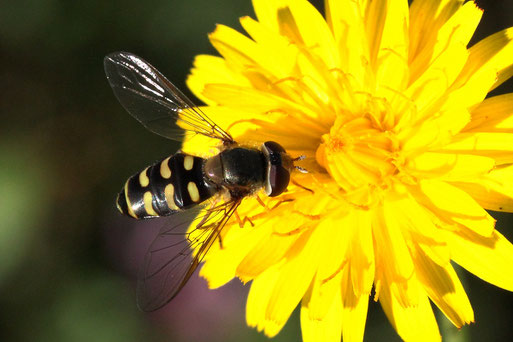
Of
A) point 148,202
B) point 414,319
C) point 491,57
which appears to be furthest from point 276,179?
point 491,57

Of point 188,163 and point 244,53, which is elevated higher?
point 244,53

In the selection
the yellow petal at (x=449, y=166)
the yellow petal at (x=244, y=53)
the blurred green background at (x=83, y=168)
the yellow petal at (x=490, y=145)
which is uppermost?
the yellow petal at (x=244, y=53)

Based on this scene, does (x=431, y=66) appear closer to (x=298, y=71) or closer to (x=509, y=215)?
(x=298, y=71)

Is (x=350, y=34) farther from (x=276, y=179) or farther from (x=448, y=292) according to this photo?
(x=448, y=292)

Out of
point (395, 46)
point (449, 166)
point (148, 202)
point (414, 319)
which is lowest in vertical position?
point (414, 319)

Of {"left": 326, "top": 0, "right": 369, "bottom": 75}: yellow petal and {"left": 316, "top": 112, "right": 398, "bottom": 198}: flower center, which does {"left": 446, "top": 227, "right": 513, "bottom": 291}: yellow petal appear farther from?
{"left": 326, "top": 0, "right": 369, "bottom": 75}: yellow petal

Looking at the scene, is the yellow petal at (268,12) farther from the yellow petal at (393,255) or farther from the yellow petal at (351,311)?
the yellow petal at (351,311)

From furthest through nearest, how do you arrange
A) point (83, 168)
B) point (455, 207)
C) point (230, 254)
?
1. point (83, 168)
2. point (230, 254)
3. point (455, 207)

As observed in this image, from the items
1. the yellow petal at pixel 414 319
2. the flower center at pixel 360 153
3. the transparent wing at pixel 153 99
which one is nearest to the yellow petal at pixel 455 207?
the flower center at pixel 360 153
